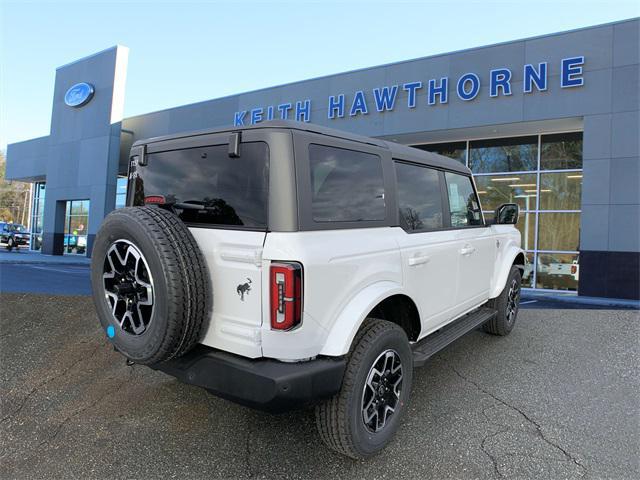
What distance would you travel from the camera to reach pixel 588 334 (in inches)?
216

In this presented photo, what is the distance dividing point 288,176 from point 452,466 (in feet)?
6.60

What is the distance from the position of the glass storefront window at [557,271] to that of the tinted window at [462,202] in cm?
852

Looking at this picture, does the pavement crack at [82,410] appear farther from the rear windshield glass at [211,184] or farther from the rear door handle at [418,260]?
the rear door handle at [418,260]

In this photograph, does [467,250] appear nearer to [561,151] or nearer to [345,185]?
[345,185]

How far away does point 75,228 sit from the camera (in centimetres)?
2281

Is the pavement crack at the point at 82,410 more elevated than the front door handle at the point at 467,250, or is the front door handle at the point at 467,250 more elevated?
the front door handle at the point at 467,250

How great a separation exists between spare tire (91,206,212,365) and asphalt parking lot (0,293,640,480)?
79cm

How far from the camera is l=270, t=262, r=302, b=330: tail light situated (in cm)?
223

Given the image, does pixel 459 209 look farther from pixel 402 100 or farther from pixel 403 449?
pixel 402 100

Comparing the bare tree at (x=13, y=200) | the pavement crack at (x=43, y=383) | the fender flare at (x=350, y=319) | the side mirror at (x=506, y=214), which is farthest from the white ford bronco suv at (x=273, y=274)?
the bare tree at (x=13, y=200)

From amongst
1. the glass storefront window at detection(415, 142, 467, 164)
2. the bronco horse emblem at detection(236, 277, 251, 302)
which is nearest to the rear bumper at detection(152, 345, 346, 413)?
the bronco horse emblem at detection(236, 277, 251, 302)

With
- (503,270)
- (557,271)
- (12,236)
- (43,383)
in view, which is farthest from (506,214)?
(12,236)

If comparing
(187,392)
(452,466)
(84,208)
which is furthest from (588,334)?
(84,208)

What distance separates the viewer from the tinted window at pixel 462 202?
407cm
